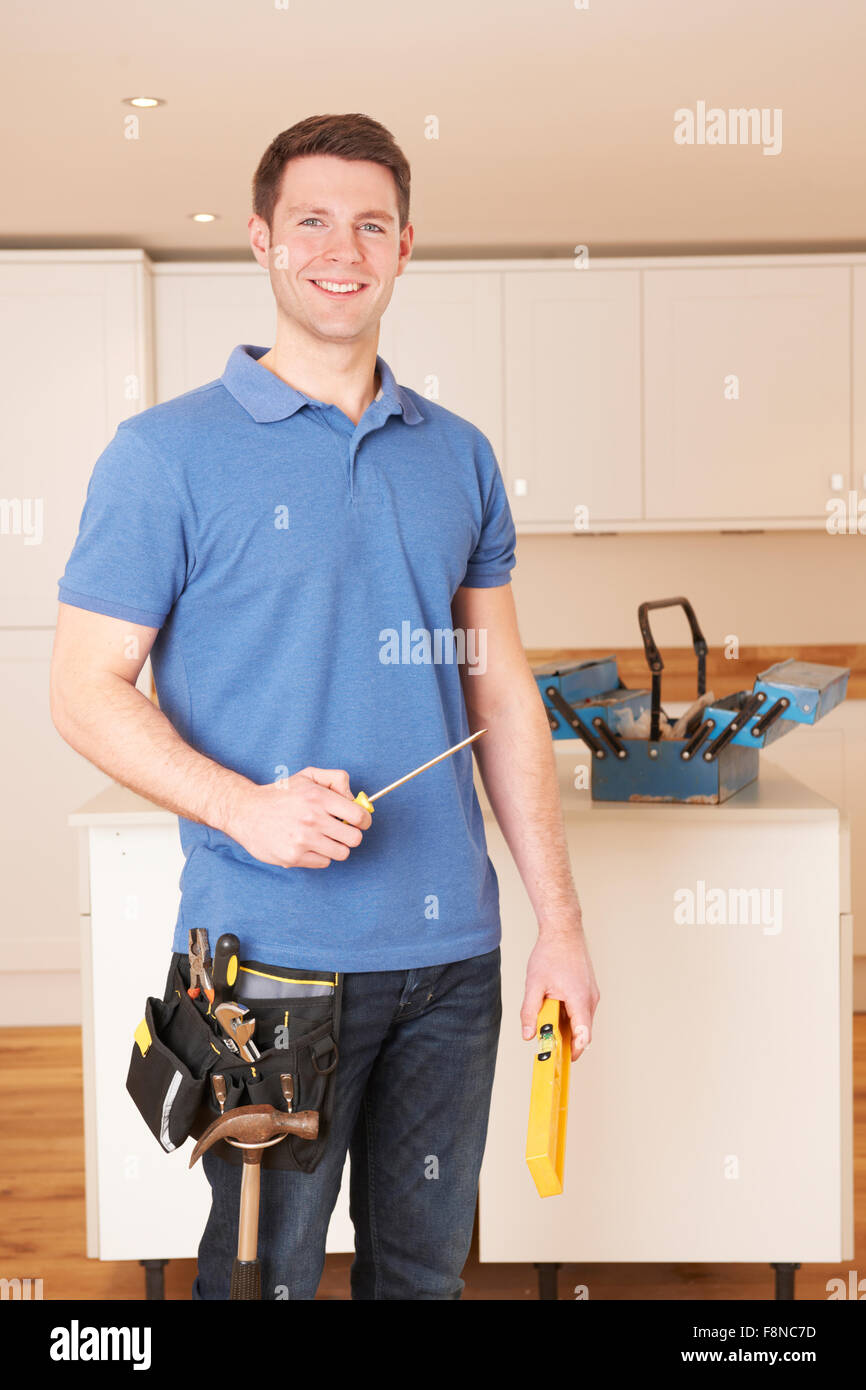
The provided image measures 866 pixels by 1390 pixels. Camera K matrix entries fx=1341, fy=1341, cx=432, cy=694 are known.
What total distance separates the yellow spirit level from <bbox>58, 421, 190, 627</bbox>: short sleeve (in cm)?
57

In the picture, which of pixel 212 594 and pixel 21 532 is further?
pixel 21 532

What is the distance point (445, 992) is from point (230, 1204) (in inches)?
11.7

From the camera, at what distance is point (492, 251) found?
4344mm

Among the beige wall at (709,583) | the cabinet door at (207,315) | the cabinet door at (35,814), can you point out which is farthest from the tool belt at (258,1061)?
the beige wall at (709,583)

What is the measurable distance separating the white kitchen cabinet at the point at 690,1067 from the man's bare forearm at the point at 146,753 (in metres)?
1.14

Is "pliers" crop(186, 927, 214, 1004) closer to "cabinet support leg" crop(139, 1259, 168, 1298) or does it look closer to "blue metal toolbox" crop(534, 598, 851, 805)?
"blue metal toolbox" crop(534, 598, 851, 805)

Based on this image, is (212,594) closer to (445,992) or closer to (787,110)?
(445,992)

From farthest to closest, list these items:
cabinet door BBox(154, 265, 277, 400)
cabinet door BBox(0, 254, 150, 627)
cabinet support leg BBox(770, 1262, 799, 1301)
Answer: cabinet door BBox(154, 265, 277, 400) → cabinet door BBox(0, 254, 150, 627) → cabinet support leg BBox(770, 1262, 799, 1301)

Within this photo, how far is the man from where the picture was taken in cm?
126

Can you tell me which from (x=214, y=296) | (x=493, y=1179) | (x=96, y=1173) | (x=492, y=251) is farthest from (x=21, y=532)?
(x=493, y=1179)

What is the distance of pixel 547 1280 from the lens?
239 centimetres

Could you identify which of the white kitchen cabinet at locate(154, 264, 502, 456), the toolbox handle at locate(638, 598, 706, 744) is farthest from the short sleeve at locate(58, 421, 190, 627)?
the white kitchen cabinet at locate(154, 264, 502, 456)
